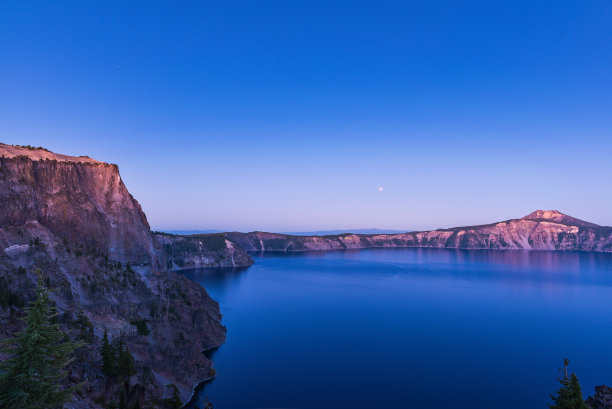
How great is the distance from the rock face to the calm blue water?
26.3 feet

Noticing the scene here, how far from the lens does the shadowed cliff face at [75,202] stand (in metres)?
50.1

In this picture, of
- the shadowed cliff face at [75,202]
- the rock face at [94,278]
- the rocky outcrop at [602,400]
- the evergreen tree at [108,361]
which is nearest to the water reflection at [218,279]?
the shadowed cliff face at [75,202]

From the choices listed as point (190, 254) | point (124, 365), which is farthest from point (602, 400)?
point (190, 254)

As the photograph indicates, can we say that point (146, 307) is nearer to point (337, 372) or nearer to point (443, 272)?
point (337, 372)

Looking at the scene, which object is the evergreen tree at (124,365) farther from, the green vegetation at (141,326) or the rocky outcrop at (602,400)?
the rocky outcrop at (602,400)

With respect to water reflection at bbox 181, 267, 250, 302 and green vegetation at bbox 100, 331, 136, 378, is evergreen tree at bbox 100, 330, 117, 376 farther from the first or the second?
water reflection at bbox 181, 267, 250, 302

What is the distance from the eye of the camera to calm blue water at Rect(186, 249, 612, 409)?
44.8 metres

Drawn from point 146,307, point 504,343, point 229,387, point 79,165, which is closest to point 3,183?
point 79,165

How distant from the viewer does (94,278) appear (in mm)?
50719

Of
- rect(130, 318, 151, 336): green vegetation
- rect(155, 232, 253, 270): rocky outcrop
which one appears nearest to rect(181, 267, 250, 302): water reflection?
rect(155, 232, 253, 270): rocky outcrop

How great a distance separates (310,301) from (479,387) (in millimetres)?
63775

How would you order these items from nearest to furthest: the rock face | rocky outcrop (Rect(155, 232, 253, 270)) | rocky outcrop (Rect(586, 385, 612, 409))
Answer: rocky outcrop (Rect(586, 385, 612, 409)), the rock face, rocky outcrop (Rect(155, 232, 253, 270))

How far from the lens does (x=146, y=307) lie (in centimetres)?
5503

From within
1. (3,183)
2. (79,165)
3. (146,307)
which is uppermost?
(79,165)
